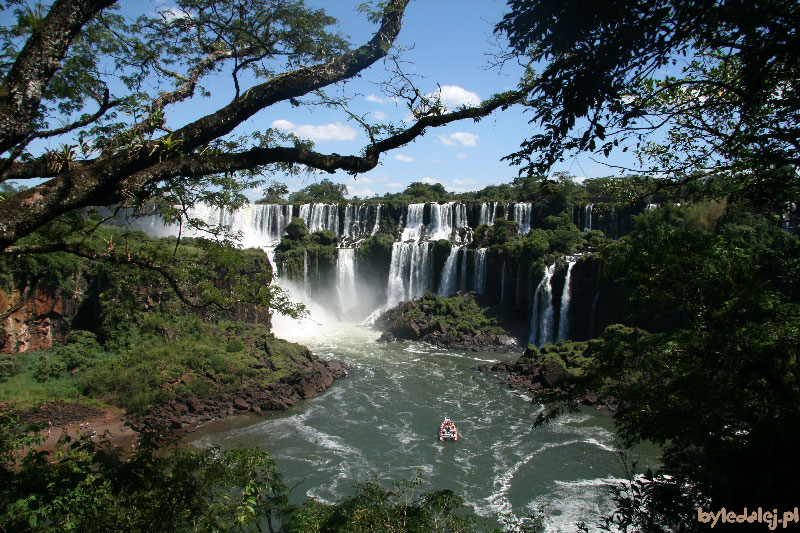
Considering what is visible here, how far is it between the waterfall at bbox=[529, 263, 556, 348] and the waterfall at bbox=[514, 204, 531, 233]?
28.2 ft

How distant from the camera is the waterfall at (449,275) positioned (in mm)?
28750

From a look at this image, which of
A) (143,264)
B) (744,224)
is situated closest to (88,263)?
(143,264)

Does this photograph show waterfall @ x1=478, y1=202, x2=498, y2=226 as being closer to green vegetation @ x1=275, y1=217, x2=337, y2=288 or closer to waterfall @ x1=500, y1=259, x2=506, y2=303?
waterfall @ x1=500, y1=259, x2=506, y2=303

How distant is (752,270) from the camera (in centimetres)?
412

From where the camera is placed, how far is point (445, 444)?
39.8 feet

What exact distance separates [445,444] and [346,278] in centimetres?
2020

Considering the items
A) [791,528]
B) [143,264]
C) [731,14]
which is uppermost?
[731,14]

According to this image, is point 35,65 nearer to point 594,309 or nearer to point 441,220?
point 594,309

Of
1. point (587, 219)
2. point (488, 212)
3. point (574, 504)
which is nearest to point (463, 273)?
point (488, 212)


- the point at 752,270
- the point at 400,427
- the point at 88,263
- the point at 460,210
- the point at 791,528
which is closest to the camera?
the point at 791,528

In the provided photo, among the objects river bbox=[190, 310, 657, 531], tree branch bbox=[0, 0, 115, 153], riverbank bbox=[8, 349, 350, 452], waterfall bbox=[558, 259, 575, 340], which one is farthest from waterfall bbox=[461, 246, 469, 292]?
tree branch bbox=[0, 0, 115, 153]

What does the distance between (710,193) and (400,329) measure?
2167 centimetres

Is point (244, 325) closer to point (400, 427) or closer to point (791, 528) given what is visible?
point (400, 427)

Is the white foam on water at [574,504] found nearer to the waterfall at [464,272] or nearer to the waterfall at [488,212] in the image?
the waterfall at [464,272]
